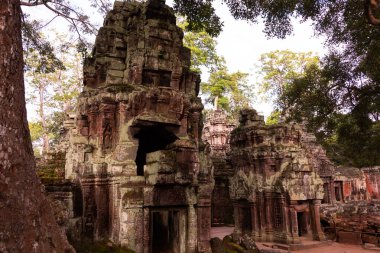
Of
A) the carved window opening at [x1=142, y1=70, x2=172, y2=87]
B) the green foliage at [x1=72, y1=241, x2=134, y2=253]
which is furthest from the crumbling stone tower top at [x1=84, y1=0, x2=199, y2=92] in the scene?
the green foliage at [x1=72, y1=241, x2=134, y2=253]

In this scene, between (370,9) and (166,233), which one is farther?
(166,233)

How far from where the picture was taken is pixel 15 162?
2.88 m

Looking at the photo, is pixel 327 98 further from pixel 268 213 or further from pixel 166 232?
pixel 166 232

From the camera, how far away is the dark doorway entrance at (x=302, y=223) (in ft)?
46.3

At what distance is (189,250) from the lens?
6.83 metres

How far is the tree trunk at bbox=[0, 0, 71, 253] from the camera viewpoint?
275 centimetres

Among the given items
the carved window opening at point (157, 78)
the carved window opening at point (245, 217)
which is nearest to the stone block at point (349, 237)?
the carved window opening at point (245, 217)

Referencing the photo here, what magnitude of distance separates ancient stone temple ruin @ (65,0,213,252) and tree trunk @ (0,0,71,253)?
3.41 metres

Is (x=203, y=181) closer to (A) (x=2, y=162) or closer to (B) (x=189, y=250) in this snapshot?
(B) (x=189, y=250)

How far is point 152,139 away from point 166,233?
8.83 ft

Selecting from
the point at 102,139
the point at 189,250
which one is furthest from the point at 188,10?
the point at 189,250

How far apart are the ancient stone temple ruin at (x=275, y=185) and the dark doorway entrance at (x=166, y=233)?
6153 millimetres

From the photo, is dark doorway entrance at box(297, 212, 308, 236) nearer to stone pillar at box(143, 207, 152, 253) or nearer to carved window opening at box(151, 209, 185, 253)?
carved window opening at box(151, 209, 185, 253)

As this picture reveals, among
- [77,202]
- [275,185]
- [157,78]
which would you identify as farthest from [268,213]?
[77,202]
